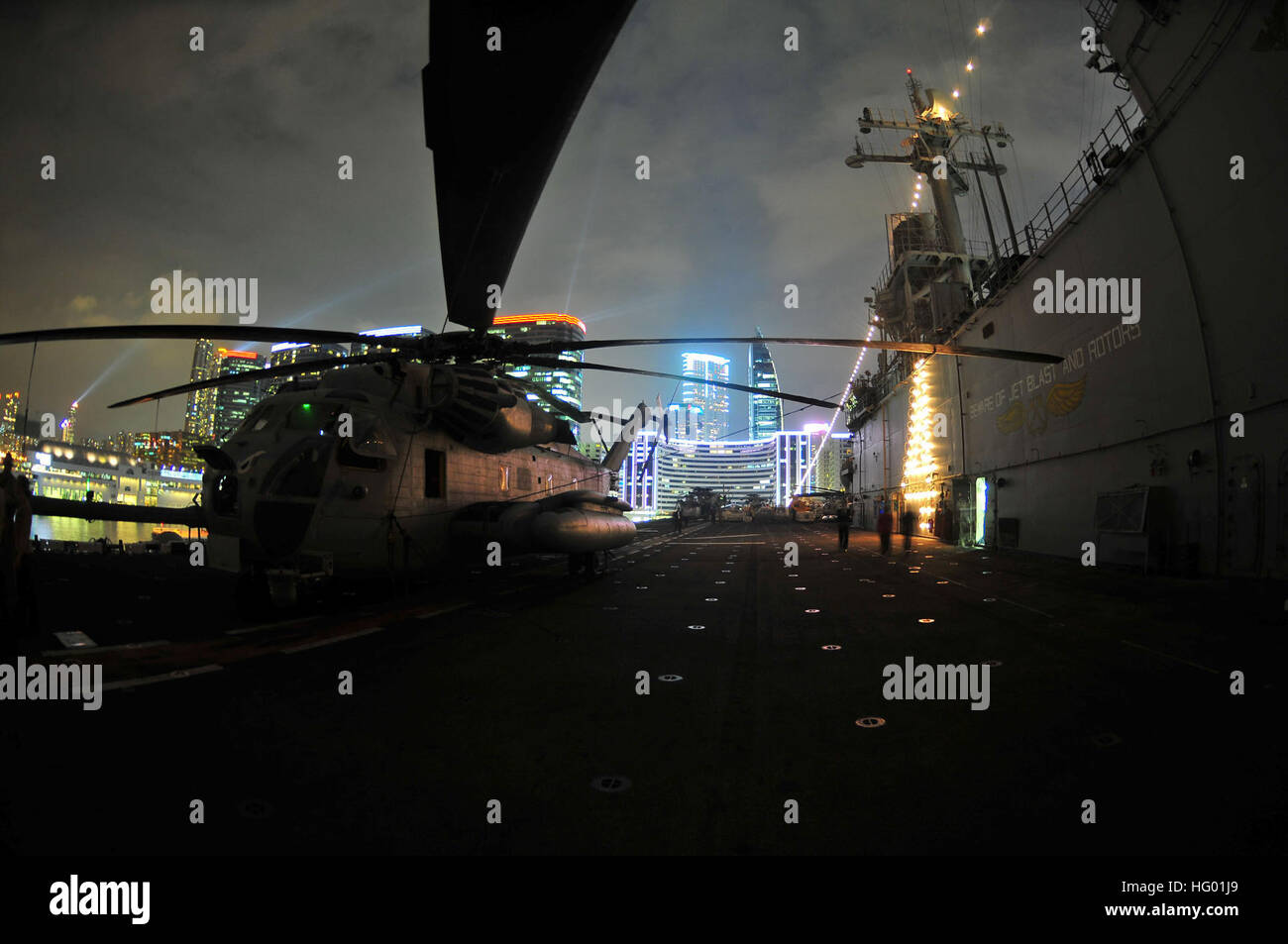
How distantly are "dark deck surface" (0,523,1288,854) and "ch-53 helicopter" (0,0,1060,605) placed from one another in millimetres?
1769

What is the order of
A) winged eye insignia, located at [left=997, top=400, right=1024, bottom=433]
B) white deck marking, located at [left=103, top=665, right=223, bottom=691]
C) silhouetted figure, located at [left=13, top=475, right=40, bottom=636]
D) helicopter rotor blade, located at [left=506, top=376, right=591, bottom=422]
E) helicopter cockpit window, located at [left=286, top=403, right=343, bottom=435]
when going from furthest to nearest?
winged eye insignia, located at [left=997, top=400, right=1024, bottom=433] → helicopter rotor blade, located at [left=506, top=376, right=591, bottom=422] → helicopter cockpit window, located at [left=286, top=403, right=343, bottom=435] → silhouetted figure, located at [left=13, top=475, right=40, bottom=636] → white deck marking, located at [left=103, top=665, right=223, bottom=691]

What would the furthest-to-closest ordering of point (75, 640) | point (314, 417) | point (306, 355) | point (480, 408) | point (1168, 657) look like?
point (306, 355) < point (480, 408) < point (314, 417) < point (75, 640) < point (1168, 657)

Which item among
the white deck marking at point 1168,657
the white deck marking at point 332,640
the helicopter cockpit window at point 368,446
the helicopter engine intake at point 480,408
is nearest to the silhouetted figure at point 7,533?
the white deck marking at point 332,640

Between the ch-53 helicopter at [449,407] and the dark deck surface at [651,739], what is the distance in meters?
1.77

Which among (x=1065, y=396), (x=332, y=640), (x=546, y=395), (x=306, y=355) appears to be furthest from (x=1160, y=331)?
(x=306, y=355)

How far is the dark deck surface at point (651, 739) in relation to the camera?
2705 millimetres

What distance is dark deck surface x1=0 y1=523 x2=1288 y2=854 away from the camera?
2.71 m

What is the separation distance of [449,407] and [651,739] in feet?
27.7

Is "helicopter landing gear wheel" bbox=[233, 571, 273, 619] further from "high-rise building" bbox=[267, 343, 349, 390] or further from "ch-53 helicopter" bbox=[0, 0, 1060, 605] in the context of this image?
"high-rise building" bbox=[267, 343, 349, 390]

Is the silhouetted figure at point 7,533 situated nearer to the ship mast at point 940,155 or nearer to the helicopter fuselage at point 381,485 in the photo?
the helicopter fuselage at point 381,485

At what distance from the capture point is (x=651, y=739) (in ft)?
12.8

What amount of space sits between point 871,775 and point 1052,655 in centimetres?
421

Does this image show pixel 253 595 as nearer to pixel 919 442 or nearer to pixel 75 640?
pixel 75 640

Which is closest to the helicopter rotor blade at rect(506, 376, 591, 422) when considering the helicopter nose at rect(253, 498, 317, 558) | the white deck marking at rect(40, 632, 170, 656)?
the helicopter nose at rect(253, 498, 317, 558)
